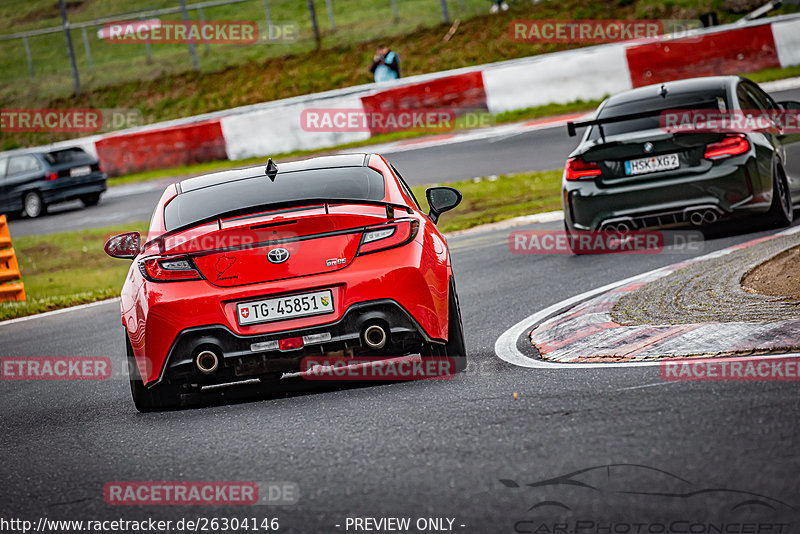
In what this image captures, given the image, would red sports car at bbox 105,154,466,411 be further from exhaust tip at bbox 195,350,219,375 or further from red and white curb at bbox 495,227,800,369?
red and white curb at bbox 495,227,800,369

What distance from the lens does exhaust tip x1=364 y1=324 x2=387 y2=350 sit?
6.24 metres

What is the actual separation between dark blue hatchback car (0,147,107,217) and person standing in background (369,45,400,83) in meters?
6.25

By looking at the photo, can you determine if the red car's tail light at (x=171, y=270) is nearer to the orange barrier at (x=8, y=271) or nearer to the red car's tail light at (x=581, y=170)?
the red car's tail light at (x=581, y=170)

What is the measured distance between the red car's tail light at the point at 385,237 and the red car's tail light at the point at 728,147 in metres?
4.71

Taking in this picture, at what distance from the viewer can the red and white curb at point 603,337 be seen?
20.8ft

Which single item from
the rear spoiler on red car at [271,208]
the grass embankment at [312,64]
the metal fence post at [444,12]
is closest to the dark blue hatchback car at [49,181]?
the grass embankment at [312,64]

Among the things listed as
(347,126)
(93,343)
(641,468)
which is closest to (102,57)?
(347,126)

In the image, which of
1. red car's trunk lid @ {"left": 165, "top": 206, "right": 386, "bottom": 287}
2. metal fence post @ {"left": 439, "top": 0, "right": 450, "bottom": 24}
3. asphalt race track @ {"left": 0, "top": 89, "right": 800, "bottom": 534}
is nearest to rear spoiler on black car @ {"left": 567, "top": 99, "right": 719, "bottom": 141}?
asphalt race track @ {"left": 0, "top": 89, "right": 800, "bottom": 534}

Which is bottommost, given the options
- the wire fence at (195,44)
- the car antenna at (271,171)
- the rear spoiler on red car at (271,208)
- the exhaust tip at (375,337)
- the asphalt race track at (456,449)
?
the asphalt race track at (456,449)

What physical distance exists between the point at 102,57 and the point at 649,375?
33669mm

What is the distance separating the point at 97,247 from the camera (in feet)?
58.3

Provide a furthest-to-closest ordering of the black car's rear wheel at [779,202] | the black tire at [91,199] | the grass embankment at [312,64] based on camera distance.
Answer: the grass embankment at [312,64], the black tire at [91,199], the black car's rear wheel at [779,202]

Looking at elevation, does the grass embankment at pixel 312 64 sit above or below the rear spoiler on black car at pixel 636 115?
above

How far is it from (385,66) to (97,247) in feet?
31.1
